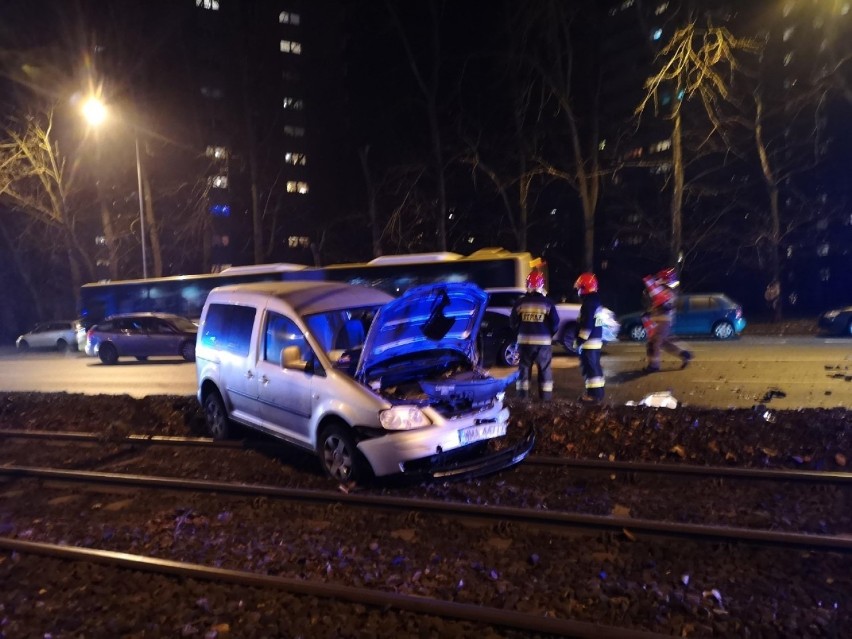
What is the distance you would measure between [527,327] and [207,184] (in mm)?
29825

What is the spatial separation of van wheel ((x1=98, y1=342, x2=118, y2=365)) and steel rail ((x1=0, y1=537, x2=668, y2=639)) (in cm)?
1692

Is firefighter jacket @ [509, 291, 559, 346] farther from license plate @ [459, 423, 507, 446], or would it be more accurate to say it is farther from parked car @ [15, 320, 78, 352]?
parked car @ [15, 320, 78, 352]

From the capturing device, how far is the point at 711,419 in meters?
7.98

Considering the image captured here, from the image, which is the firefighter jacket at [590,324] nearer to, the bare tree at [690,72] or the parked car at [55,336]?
the bare tree at [690,72]

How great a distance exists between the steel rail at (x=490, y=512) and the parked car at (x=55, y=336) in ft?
81.0

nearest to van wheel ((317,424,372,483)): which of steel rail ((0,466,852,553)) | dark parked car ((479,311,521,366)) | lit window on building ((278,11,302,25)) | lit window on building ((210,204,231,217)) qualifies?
steel rail ((0,466,852,553))

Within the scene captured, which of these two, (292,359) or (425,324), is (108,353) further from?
(425,324)

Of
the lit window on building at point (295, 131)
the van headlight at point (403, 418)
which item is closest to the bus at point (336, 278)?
the van headlight at point (403, 418)

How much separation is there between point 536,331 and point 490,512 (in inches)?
169

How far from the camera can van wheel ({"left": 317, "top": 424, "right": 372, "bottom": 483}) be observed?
6523 mm

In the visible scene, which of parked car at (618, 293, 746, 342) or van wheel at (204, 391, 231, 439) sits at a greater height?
parked car at (618, 293, 746, 342)

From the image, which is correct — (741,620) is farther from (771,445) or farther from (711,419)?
(711,419)

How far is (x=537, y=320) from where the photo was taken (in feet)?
31.8

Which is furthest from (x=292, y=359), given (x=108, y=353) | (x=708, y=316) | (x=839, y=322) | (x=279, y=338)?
(x=839, y=322)
